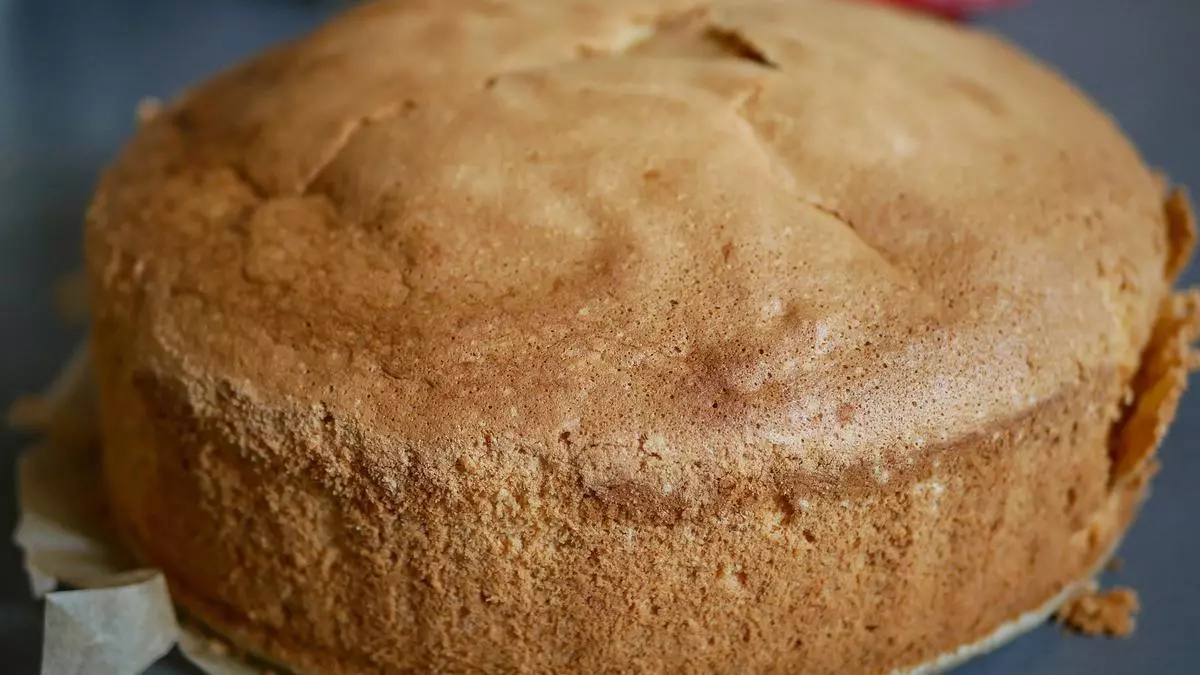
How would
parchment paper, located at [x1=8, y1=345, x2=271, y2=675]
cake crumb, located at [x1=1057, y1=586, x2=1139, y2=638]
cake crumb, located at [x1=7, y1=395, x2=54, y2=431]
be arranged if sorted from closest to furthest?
parchment paper, located at [x1=8, y1=345, x2=271, y2=675], cake crumb, located at [x1=1057, y1=586, x2=1139, y2=638], cake crumb, located at [x1=7, y1=395, x2=54, y2=431]

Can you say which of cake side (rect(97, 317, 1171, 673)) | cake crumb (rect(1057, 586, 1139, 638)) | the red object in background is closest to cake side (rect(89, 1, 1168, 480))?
cake side (rect(97, 317, 1171, 673))

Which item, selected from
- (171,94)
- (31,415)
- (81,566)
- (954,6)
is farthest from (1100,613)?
(171,94)

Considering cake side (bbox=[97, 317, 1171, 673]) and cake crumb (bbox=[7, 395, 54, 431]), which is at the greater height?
cake side (bbox=[97, 317, 1171, 673])

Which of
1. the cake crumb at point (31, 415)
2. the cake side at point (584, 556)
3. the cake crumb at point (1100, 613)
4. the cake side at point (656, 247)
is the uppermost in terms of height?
the cake side at point (656, 247)

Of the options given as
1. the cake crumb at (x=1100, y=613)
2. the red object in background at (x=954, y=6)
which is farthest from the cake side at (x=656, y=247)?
the red object in background at (x=954, y=6)

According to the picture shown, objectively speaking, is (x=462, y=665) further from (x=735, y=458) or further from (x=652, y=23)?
(x=652, y=23)

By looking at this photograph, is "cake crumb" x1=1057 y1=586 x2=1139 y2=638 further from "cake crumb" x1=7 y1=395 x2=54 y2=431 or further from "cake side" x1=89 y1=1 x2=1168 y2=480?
"cake crumb" x1=7 y1=395 x2=54 y2=431

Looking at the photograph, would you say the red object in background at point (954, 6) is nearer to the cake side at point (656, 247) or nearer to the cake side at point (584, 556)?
the cake side at point (656, 247)
